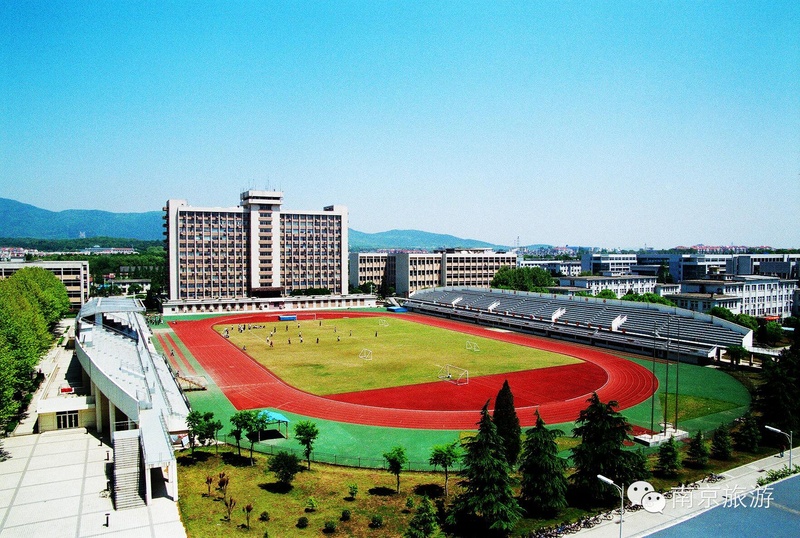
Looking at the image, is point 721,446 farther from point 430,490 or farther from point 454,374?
point 454,374

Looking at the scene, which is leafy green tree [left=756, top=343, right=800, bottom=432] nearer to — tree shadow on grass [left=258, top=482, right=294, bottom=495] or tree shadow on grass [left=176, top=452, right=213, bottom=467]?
tree shadow on grass [left=258, top=482, right=294, bottom=495]

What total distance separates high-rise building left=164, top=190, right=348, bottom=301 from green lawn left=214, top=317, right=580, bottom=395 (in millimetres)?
22268

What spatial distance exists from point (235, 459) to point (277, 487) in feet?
14.1

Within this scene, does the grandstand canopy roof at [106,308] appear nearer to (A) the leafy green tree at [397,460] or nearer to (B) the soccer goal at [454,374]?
(B) the soccer goal at [454,374]

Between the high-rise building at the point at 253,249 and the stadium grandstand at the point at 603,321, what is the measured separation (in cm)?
2339

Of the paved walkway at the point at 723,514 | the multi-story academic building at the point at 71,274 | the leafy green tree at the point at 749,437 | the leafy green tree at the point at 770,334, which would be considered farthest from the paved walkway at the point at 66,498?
the multi-story academic building at the point at 71,274

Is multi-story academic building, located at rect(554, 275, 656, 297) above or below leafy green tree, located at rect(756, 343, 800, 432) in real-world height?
above

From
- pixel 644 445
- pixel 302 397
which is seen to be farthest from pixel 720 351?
pixel 302 397

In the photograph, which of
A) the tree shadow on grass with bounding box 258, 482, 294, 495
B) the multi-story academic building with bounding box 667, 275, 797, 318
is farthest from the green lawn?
the multi-story academic building with bounding box 667, 275, 797, 318

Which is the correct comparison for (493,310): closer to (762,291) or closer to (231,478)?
(762,291)

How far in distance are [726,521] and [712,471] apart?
564 centimetres

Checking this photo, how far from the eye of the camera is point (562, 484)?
19906 millimetres

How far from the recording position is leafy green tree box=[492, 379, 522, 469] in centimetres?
2386

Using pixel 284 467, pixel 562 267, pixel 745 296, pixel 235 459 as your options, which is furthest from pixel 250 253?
pixel 562 267
